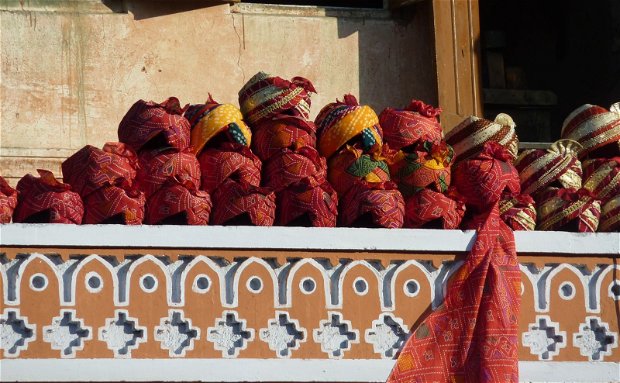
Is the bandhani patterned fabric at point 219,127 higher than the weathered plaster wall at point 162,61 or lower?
lower

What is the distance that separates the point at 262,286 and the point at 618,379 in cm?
155

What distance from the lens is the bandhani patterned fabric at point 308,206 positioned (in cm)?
739

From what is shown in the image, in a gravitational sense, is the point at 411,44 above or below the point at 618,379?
above

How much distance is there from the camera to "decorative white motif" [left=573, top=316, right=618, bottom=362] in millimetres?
7559

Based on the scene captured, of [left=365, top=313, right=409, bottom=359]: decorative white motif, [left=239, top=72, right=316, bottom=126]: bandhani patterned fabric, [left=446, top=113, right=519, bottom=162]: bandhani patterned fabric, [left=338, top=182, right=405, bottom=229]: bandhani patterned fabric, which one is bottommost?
[left=365, top=313, right=409, bottom=359]: decorative white motif

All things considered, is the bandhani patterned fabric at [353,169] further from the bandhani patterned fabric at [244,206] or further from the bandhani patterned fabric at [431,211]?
the bandhani patterned fabric at [244,206]

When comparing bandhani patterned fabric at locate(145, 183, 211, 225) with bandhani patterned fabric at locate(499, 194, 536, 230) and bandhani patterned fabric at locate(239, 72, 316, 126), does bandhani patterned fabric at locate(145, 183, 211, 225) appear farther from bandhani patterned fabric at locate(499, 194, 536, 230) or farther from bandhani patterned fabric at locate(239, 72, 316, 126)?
bandhani patterned fabric at locate(499, 194, 536, 230)

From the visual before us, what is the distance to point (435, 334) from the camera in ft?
24.3

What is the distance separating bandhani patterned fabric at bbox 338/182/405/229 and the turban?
0.36 meters

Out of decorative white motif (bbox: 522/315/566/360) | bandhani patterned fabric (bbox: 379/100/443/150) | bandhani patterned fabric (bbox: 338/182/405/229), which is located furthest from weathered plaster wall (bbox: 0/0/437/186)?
decorative white motif (bbox: 522/315/566/360)

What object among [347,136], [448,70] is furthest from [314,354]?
[448,70]

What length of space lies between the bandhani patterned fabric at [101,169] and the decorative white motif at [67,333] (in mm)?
535

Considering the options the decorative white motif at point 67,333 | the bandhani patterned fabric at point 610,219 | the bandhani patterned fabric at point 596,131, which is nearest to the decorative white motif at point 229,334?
the decorative white motif at point 67,333

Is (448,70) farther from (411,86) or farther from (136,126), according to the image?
(136,126)
